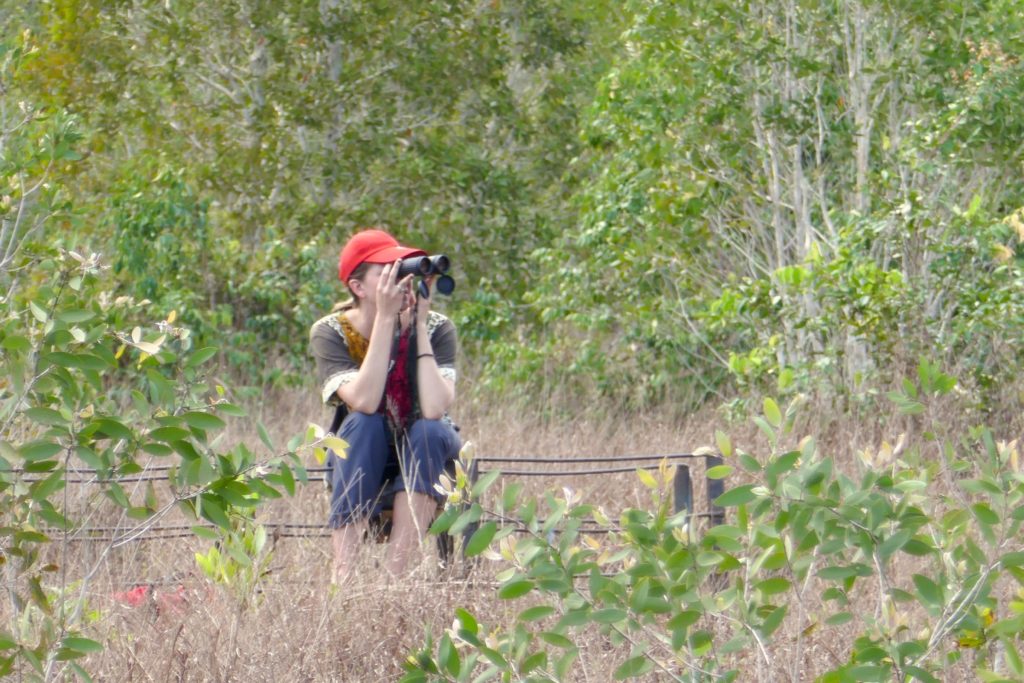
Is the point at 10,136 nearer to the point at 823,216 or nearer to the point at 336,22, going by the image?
the point at 823,216

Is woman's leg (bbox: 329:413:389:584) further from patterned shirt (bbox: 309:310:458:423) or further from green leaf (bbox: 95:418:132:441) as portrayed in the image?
green leaf (bbox: 95:418:132:441)

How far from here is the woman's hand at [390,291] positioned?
4.56 metres

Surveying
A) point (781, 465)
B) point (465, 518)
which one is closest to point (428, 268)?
point (465, 518)

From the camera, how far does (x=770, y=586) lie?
7.80 feet

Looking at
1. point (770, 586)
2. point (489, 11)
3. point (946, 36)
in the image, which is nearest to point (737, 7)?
point (946, 36)

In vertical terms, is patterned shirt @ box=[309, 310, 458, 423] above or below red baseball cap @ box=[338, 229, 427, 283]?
below

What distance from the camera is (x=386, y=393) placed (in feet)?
15.3

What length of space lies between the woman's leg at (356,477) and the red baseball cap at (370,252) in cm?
51

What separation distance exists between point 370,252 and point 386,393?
1.46 feet

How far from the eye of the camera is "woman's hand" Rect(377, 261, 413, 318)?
4562 millimetres

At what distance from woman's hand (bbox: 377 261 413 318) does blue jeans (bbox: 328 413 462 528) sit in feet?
1.06

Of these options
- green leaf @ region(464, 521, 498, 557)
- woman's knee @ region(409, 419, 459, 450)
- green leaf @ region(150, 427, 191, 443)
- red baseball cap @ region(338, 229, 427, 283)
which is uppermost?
red baseball cap @ region(338, 229, 427, 283)

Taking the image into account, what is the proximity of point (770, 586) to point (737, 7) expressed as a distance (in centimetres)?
576

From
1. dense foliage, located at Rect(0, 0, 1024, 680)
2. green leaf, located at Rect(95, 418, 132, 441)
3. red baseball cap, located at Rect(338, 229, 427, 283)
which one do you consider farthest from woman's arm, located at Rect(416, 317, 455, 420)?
green leaf, located at Rect(95, 418, 132, 441)
